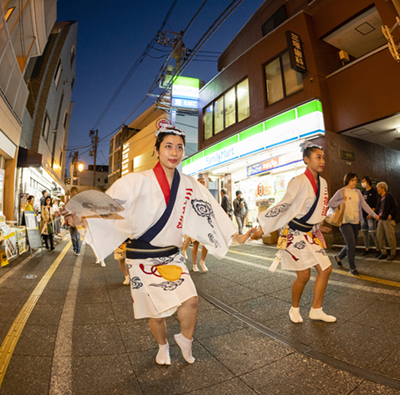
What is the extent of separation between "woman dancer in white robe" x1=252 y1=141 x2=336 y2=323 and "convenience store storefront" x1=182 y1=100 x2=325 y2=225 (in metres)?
5.70

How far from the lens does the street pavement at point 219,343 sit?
6.00 ft

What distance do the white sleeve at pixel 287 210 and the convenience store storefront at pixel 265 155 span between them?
593 cm

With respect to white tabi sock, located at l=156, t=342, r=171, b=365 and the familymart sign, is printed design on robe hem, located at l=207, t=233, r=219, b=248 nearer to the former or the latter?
white tabi sock, located at l=156, t=342, r=171, b=365

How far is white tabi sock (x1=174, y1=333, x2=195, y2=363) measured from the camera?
2.07 metres

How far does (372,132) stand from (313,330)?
28.4 ft

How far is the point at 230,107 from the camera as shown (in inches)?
546

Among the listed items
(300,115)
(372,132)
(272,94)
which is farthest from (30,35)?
(372,132)

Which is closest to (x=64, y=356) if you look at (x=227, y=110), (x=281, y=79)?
(x=281, y=79)

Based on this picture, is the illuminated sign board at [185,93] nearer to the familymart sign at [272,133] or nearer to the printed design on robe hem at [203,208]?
the familymart sign at [272,133]

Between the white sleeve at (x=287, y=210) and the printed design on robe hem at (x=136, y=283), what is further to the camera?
the white sleeve at (x=287, y=210)

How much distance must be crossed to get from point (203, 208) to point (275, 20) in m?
12.8

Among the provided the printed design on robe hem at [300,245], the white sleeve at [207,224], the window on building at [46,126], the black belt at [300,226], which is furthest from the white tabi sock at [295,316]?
the window on building at [46,126]

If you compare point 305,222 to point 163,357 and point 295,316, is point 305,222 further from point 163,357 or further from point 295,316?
point 163,357

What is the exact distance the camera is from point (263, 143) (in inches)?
389
